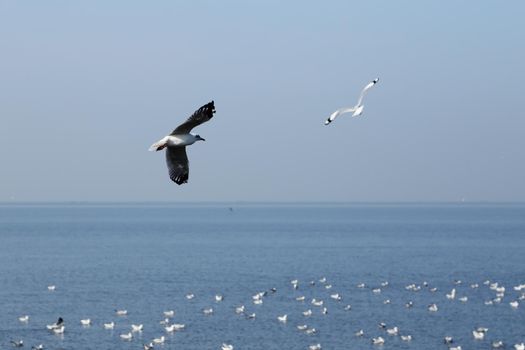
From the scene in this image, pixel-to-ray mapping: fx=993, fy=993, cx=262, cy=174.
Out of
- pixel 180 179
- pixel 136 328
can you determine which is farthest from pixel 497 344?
pixel 180 179

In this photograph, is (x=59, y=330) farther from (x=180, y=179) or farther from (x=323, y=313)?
(x=180, y=179)

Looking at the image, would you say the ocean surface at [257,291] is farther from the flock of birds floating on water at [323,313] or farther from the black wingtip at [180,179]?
the black wingtip at [180,179]

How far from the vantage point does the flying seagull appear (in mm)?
11281

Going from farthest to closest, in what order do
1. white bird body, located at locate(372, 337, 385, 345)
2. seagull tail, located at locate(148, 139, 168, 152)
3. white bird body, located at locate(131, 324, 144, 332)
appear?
white bird body, located at locate(131, 324, 144, 332) < white bird body, located at locate(372, 337, 385, 345) < seagull tail, located at locate(148, 139, 168, 152)

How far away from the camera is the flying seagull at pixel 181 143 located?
11.3m

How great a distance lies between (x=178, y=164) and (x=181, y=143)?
30.0 inches

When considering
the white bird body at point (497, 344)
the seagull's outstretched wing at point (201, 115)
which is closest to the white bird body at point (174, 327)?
the white bird body at point (497, 344)

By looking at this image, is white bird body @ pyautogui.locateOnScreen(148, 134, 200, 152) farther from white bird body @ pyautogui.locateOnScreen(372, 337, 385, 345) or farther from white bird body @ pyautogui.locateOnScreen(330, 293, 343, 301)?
white bird body @ pyautogui.locateOnScreen(330, 293, 343, 301)

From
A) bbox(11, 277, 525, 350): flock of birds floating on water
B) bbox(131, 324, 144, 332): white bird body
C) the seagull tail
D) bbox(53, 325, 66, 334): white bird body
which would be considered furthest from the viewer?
bbox(131, 324, 144, 332): white bird body

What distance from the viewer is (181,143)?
11555 mm

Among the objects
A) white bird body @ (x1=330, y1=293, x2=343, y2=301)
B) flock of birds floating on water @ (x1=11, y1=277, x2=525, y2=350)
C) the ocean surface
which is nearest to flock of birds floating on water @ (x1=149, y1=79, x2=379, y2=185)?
flock of birds floating on water @ (x1=11, y1=277, x2=525, y2=350)

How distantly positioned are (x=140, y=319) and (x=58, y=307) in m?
10.6

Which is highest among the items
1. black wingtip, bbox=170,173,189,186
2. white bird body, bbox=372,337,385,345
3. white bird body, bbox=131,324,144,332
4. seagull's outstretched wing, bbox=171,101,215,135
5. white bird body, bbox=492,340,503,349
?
seagull's outstretched wing, bbox=171,101,215,135

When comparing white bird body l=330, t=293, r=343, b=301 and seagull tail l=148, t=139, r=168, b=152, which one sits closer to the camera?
seagull tail l=148, t=139, r=168, b=152
